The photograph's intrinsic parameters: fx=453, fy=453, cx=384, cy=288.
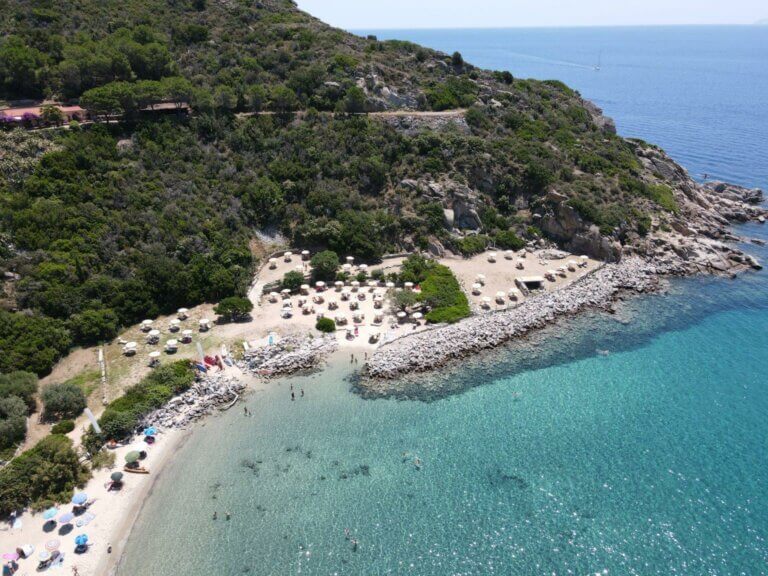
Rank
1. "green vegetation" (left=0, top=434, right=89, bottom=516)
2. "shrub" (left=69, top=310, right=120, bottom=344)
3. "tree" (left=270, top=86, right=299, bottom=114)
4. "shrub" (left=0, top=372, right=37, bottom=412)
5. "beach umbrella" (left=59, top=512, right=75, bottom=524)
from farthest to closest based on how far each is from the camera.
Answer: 1. "tree" (left=270, top=86, right=299, bottom=114)
2. "shrub" (left=69, top=310, right=120, bottom=344)
3. "shrub" (left=0, top=372, right=37, bottom=412)
4. "green vegetation" (left=0, top=434, right=89, bottom=516)
5. "beach umbrella" (left=59, top=512, right=75, bottom=524)

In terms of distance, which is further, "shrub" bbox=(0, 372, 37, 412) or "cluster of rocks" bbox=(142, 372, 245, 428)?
"cluster of rocks" bbox=(142, 372, 245, 428)

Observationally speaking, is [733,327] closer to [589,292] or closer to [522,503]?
[589,292]

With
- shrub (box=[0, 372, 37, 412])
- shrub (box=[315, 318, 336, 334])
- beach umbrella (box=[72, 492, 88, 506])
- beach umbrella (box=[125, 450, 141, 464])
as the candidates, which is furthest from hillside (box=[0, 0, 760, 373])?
beach umbrella (box=[72, 492, 88, 506])

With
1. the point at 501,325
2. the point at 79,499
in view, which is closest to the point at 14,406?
the point at 79,499

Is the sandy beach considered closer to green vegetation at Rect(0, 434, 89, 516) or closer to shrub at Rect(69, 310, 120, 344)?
green vegetation at Rect(0, 434, 89, 516)

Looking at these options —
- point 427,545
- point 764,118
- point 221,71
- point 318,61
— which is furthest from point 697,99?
point 427,545

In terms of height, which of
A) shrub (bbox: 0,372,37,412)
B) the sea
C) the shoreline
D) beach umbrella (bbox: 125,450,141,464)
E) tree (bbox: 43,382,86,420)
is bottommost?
the sea
